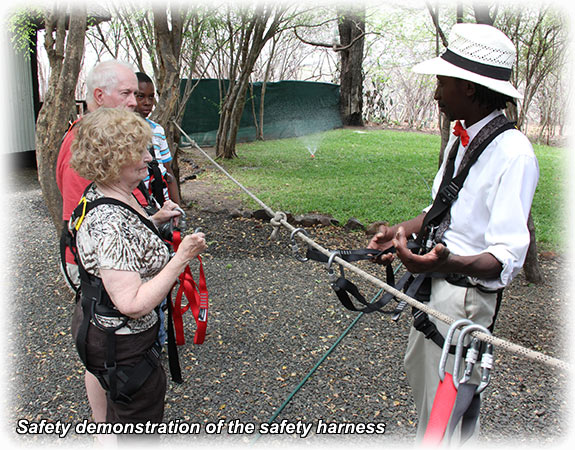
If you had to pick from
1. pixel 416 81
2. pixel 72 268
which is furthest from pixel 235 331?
pixel 416 81

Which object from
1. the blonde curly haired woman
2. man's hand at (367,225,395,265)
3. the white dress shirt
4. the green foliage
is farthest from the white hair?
the green foliage

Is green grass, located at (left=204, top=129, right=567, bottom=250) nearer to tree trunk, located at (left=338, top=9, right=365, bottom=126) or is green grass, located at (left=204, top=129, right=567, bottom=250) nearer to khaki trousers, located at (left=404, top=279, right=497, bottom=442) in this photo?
khaki trousers, located at (left=404, top=279, right=497, bottom=442)

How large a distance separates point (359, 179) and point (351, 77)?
545 inches

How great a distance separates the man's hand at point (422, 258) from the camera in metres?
1.64

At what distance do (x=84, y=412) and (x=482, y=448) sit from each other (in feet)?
7.51

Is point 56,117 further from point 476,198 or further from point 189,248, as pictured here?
point 476,198

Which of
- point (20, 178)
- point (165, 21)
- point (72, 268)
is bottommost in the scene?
point (20, 178)

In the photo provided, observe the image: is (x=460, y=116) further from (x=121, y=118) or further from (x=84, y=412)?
(x=84, y=412)

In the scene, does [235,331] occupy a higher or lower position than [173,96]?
lower

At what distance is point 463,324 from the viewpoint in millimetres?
1397

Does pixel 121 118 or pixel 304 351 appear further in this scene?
pixel 304 351

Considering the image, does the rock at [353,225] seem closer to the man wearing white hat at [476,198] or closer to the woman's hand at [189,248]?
the man wearing white hat at [476,198]

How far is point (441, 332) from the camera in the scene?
1.96 meters

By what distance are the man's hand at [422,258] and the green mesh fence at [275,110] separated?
15567mm
